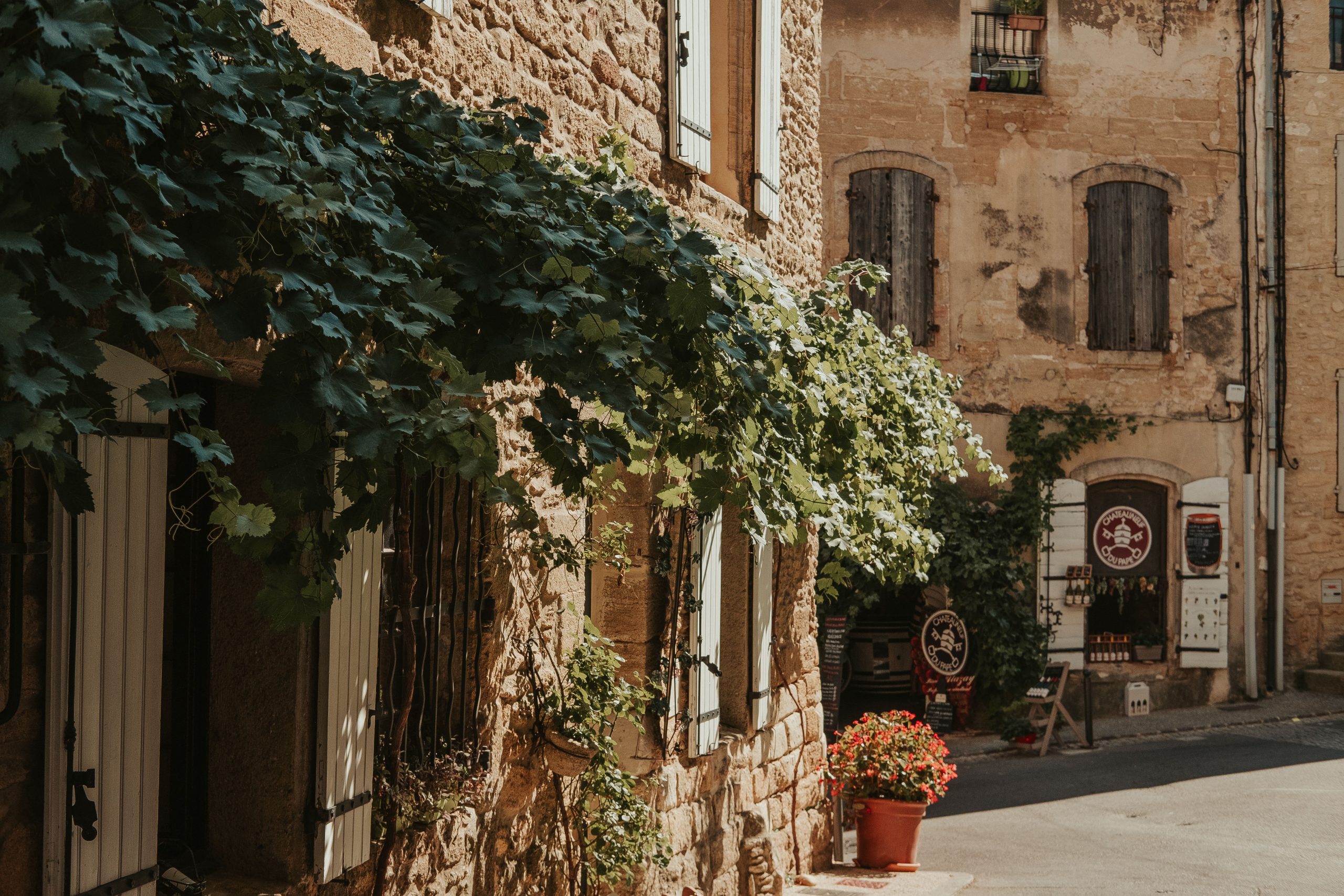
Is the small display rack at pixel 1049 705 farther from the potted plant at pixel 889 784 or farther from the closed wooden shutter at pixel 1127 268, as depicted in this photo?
the potted plant at pixel 889 784

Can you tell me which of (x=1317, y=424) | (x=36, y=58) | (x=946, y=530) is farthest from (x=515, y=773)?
(x=1317, y=424)

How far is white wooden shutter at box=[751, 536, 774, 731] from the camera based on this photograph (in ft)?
20.9

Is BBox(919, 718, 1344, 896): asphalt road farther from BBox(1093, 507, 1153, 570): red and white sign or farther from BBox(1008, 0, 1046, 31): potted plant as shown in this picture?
BBox(1008, 0, 1046, 31): potted plant

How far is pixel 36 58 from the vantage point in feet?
5.57

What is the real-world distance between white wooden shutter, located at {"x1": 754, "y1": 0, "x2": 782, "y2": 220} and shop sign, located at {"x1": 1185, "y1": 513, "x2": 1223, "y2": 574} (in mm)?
8539

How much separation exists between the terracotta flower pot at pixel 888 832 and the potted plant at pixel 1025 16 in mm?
9418

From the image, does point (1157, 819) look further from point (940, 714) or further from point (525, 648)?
point (525, 648)

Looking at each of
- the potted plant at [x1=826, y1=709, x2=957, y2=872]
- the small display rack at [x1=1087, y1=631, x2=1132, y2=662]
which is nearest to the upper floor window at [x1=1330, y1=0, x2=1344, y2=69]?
the small display rack at [x1=1087, y1=631, x2=1132, y2=662]

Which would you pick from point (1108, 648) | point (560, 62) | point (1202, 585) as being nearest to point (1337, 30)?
point (1202, 585)

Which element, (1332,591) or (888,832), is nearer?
(888,832)

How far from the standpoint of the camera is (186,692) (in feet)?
10.8

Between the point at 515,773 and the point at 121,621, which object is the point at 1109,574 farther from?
the point at 121,621

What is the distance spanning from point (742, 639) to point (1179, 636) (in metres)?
8.58

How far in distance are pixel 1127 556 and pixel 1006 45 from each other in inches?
217
